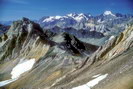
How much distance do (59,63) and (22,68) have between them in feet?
99.7

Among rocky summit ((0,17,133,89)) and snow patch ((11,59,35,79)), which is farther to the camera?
snow patch ((11,59,35,79))

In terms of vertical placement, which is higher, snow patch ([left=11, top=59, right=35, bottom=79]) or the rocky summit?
the rocky summit

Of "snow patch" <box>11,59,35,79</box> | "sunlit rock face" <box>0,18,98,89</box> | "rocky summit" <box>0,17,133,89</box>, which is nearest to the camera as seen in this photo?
"rocky summit" <box>0,17,133,89</box>

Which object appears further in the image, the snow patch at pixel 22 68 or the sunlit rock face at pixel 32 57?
the snow patch at pixel 22 68

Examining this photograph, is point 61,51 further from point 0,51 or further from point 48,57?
point 0,51

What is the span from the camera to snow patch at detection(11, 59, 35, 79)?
392 ft

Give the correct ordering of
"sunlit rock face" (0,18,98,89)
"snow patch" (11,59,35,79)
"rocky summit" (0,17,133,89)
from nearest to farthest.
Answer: "rocky summit" (0,17,133,89), "sunlit rock face" (0,18,98,89), "snow patch" (11,59,35,79)

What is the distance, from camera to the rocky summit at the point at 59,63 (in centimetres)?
4775

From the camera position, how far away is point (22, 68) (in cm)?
12375

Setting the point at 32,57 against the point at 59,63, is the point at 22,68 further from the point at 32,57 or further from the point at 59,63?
the point at 59,63

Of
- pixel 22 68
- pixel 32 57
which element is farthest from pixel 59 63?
pixel 32 57

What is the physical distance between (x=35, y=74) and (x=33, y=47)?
4411 cm

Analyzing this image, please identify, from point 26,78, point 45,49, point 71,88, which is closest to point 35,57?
point 45,49

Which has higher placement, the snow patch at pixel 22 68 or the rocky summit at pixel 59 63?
the rocky summit at pixel 59 63
